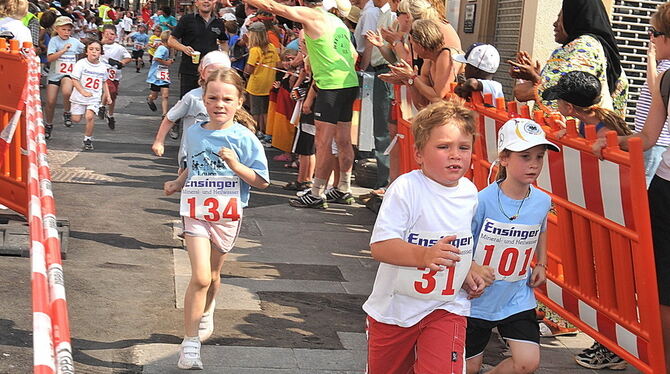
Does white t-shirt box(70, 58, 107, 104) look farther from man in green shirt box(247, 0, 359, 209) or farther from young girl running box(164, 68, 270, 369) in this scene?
young girl running box(164, 68, 270, 369)

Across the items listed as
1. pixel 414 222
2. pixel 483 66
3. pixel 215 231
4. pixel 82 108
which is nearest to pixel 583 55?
pixel 483 66


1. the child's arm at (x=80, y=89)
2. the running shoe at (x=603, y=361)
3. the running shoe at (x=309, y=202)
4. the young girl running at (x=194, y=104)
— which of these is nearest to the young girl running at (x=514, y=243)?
the running shoe at (x=603, y=361)

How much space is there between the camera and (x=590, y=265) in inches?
206

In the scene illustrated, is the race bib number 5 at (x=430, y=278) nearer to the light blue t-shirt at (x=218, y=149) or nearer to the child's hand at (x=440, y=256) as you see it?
the child's hand at (x=440, y=256)

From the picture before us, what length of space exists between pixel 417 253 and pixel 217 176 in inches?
76.7

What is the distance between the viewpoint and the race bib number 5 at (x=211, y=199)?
5.64 metres

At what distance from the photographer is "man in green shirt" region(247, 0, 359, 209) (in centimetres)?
1034

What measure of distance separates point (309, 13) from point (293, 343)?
16.3ft

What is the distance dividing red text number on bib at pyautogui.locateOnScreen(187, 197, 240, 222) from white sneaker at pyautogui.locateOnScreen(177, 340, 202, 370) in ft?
2.25

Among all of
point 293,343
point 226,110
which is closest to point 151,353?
point 293,343

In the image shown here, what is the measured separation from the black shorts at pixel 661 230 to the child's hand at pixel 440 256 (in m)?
1.49

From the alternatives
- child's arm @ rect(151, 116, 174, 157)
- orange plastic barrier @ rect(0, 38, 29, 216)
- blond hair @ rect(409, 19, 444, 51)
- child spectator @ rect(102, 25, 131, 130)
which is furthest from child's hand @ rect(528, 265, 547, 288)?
child spectator @ rect(102, 25, 131, 130)

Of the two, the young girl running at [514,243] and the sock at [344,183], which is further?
the sock at [344,183]

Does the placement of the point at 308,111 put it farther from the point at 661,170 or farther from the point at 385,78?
the point at 661,170
